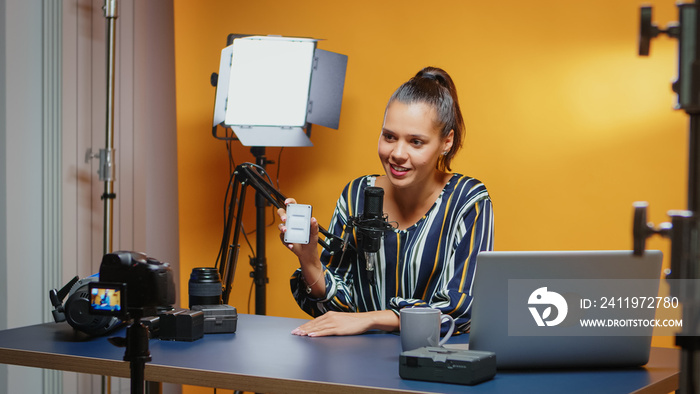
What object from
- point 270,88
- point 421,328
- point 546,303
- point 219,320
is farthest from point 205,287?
point 270,88

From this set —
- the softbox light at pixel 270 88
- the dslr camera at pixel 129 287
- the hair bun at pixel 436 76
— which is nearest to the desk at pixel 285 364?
the dslr camera at pixel 129 287

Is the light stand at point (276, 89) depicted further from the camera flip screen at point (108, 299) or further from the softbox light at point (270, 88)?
the camera flip screen at point (108, 299)

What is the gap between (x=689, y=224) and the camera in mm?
661

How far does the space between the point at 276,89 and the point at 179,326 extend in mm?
1408

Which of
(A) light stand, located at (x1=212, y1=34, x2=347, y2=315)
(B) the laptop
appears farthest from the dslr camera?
(A) light stand, located at (x1=212, y1=34, x2=347, y2=315)

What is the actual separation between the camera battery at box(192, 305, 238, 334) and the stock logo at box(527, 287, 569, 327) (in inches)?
29.4

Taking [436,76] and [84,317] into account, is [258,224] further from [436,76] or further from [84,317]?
[84,317]

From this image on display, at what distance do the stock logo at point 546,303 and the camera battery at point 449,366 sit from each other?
0.11 metres

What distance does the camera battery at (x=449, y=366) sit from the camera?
1.26 metres

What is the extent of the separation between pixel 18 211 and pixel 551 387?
87.7 inches

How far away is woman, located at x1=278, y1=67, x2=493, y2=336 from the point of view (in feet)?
6.65

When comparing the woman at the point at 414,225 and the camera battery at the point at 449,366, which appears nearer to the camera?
the camera battery at the point at 449,366

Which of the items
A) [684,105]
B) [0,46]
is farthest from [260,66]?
[684,105]

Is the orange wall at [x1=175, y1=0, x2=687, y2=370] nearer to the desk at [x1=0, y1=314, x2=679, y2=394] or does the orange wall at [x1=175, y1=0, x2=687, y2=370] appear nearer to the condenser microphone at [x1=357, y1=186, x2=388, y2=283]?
the condenser microphone at [x1=357, y1=186, x2=388, y2=283]
